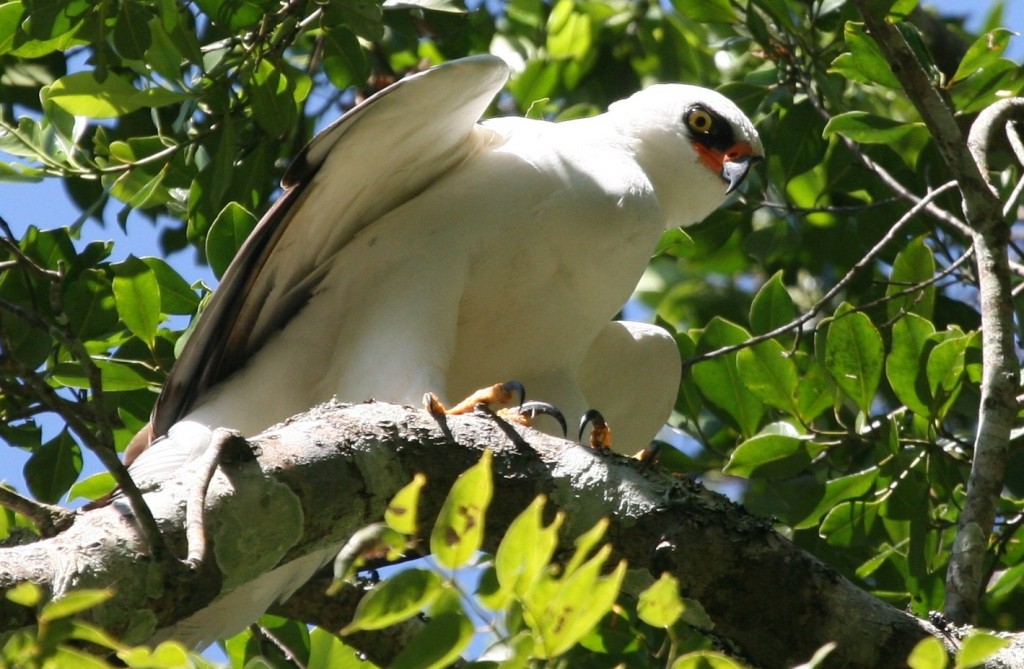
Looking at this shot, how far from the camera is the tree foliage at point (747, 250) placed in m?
3.63

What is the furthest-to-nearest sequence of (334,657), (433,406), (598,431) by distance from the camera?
(598,431)
(334,657)
(433,406)

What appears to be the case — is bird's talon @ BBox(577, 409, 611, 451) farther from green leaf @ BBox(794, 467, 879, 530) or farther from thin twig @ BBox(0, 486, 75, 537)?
thin twig @ BBox(0, 486, 75, 537)

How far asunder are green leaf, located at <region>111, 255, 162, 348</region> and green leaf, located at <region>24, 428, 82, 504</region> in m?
0.49

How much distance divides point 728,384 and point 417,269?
46.8 inches

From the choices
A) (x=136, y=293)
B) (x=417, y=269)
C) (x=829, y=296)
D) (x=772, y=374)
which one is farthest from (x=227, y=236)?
(x=829, y=296)

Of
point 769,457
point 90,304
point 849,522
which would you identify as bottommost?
point 849,522

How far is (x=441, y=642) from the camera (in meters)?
1.71

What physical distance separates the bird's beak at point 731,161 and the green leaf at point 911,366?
2.87 feet

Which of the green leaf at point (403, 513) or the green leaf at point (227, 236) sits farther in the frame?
the green leaf at point (227, 236)

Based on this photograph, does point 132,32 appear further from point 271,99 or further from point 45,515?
point 45,515

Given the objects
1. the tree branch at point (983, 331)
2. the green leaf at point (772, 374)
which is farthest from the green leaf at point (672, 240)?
the tree branch at point (983, 331)

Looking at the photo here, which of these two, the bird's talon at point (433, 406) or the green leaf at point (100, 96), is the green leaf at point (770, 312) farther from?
the green leaf at point (100, 96)

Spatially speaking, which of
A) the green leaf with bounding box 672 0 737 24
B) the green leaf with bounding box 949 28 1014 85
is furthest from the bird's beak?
the green leaf with bounding box 949 28 1014 85

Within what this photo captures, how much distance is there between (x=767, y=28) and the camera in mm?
4516
